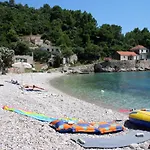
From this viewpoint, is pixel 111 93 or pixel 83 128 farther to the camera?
pixel 111 93

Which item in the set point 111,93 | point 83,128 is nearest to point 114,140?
point 83,128

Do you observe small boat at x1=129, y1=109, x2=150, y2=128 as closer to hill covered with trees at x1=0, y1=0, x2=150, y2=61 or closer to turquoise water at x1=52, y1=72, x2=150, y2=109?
turquoise water at x1=52, y1=72, x2=150, y2=109

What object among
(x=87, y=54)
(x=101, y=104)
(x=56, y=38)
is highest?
(x=56, y=38)

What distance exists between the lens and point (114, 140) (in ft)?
37.1

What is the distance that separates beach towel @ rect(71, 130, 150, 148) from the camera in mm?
10511

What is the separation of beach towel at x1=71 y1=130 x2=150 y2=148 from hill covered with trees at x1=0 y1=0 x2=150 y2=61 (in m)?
69.4

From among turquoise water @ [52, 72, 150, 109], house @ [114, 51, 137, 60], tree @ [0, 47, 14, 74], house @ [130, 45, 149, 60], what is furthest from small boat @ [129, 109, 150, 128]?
house @ [130, 45, 149, 60]

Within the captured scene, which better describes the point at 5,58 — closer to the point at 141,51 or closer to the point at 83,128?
the point at 83,128

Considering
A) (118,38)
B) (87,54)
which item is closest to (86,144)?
(87,54)

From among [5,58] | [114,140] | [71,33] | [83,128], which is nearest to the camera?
[114,140]

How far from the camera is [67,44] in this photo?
97.3 meters

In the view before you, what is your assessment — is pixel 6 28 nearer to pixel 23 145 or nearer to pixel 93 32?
pixel 93 32

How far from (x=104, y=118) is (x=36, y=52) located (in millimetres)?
65824

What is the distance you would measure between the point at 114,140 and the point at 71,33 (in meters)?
99.9
